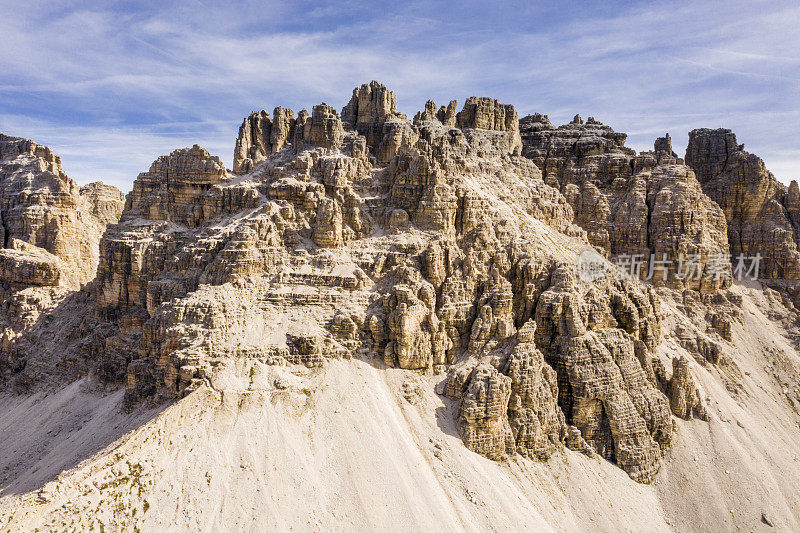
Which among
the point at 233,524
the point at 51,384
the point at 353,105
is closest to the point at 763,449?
the point at 233,524

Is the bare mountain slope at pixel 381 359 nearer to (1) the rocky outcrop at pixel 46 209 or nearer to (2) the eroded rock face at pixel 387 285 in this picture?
(2) the eroded rock face at pixel 387 285

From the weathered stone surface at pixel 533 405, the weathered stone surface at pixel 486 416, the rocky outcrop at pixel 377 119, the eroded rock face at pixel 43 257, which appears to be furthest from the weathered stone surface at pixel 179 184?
the weathered stone surface at pixel 533 405

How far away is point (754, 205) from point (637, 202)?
2787 cm

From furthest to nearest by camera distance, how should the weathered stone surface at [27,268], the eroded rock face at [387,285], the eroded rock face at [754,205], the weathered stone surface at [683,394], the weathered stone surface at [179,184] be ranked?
1. the eroded rock face at [754,205]
2. the weathered stone surface at [27,268]
3. the weathered stone surface at [179,184]
4. the weathered stone surface at [683,394]
5. the eroded rock face at [387,285]

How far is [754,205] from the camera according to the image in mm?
96438

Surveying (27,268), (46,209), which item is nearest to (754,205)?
(27,268)

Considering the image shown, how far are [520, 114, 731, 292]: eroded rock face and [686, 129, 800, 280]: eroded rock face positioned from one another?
8141mm

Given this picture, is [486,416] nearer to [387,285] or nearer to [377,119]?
[387,285]

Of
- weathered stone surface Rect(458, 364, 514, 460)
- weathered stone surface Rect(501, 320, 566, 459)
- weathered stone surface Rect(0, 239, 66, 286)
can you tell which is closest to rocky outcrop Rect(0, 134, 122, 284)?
weathered stone surface Rect(0, 239, 66, 286)

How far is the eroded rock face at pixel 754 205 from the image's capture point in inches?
3723

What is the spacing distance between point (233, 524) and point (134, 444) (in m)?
11.9

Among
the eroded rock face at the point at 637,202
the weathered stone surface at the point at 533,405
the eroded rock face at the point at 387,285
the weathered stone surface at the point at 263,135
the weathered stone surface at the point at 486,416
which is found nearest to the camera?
the weathered stone surface at the point at 486,416

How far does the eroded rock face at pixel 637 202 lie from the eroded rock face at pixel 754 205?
26.7 feet

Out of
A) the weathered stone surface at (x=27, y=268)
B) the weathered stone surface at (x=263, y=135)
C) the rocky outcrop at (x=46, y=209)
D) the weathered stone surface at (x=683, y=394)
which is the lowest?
the weathered stone surface at (x=683, y=394)
